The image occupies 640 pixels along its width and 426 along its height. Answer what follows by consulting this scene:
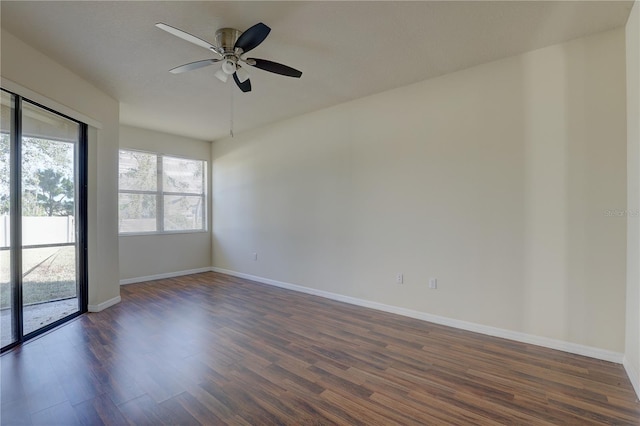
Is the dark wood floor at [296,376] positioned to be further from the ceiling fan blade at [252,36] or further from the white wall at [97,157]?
the ceiling fan blade at [252,36]

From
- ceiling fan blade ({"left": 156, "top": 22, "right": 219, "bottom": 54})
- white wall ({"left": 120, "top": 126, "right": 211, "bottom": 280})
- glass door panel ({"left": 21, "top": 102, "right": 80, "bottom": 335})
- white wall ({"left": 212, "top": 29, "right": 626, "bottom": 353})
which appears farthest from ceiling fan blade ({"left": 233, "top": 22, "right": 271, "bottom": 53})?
white wall ({"left": 120, "top": 126, "right": 211, "bottom": 280})

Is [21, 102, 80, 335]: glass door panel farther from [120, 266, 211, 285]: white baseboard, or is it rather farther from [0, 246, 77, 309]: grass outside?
[120, 266, 211, 285]: white baseboard

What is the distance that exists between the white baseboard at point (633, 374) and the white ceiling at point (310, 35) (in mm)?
2608

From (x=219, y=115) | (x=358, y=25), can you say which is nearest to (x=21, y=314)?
(x=219, y=115)

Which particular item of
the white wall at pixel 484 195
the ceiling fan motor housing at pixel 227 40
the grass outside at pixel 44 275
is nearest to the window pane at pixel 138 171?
the grass outside at pixel 44 275

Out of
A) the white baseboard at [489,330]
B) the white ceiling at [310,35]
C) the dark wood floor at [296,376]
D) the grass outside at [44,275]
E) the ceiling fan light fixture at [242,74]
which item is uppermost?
the white ceiling at [310,35]

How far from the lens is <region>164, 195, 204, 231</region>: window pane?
5.81 metres

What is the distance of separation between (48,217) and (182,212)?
2843 mm

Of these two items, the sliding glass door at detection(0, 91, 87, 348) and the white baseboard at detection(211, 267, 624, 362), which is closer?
the white baseboard at detection(211, 267, 624, 362)

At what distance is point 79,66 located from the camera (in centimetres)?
314

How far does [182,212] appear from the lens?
6.04 metres

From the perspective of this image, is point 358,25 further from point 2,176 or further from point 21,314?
point 21,314

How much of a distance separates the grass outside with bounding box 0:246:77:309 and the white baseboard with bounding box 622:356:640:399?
492cm

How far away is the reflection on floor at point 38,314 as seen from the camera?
2.67m
